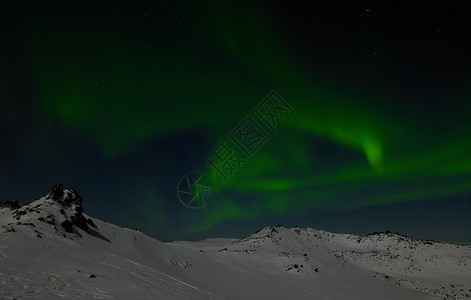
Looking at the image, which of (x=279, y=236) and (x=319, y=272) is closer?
(x=319, y=272)

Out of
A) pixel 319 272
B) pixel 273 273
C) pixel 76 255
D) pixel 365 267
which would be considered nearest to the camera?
pixel 76 255

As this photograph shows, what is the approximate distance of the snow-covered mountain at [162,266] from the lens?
862cm

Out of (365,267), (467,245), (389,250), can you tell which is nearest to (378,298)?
(365,267)

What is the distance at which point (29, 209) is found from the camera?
693 inches

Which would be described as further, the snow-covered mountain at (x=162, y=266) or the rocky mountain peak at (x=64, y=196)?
the rocky mountain peak at (x=64, y=196)

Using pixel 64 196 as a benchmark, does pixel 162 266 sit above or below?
below

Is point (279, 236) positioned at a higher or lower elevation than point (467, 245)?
lower

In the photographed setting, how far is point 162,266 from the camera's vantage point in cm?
2058

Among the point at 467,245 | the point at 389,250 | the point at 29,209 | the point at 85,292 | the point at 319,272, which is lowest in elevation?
the point at 85,292

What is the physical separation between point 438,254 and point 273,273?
45.9 m

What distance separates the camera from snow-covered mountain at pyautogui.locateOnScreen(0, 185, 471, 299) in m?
8.62

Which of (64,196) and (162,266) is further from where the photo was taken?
(64,196)

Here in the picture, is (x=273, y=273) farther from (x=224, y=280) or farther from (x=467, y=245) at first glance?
(x=467, y=245)

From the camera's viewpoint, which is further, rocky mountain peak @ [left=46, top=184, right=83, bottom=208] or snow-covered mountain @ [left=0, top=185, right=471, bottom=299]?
rocky mountain peak @ [left=46, top=184, right=83, bottom=208]
